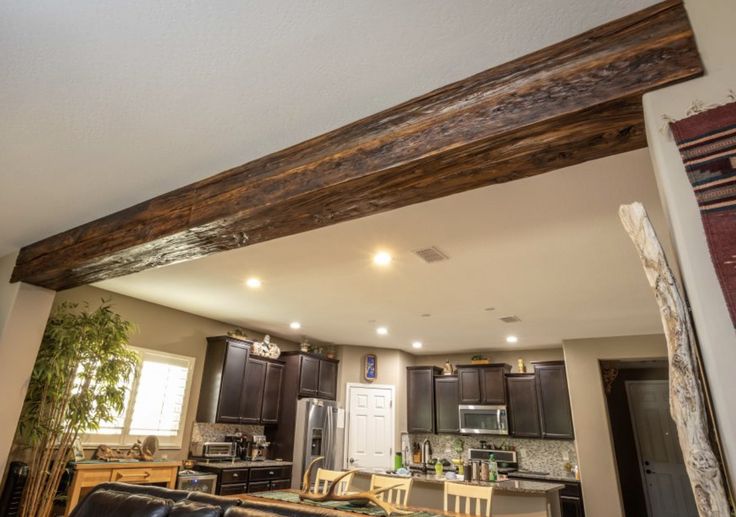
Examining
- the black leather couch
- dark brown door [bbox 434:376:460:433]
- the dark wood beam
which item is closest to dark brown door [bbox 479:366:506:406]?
dark brown door [bbox 434:376:460:433]

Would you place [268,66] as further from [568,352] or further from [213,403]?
[568,352]

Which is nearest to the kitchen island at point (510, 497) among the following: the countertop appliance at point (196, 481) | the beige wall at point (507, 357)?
the countertop appliance at point (196, 481)

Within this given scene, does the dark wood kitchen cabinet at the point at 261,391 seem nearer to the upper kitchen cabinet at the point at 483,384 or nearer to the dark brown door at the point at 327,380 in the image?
the dark brown door at the point at 327,380

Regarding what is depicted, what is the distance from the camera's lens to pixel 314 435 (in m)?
6.36

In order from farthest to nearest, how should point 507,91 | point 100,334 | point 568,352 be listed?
point 568,352
point 100,334
point 507,91

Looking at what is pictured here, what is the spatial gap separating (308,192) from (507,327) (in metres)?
4.62

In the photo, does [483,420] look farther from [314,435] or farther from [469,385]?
[314,435]

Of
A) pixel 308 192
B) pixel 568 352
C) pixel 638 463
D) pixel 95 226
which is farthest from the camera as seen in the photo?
pixel 638 463

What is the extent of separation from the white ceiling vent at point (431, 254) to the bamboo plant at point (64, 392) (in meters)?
2.93

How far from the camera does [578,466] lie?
6.06 m

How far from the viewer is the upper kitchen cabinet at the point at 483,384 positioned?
714cm

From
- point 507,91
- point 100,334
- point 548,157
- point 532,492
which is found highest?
point 507,91

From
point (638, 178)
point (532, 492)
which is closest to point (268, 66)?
point (638, 178)

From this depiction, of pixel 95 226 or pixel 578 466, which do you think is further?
pixel 578 466
